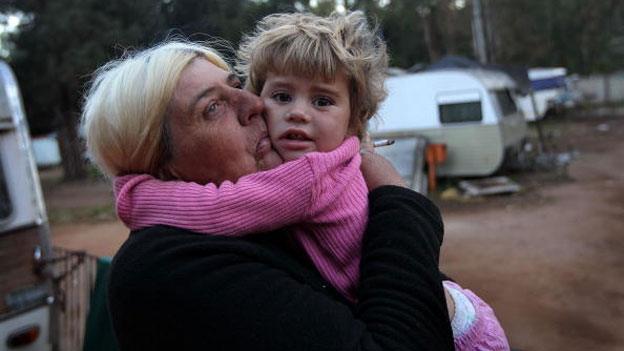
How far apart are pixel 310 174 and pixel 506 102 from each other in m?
14.4

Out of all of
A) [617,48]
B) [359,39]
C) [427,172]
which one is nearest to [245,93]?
[359,39]

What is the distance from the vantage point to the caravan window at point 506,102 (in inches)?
537

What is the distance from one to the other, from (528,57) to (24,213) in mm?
38699

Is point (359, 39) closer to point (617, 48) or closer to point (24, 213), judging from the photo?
point (24, 213)

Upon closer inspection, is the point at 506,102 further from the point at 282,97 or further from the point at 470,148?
the point at 282,97

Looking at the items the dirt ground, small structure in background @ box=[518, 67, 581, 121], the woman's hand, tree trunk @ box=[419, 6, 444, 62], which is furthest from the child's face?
tree trunk @ box=[419, 6, 444, 62]

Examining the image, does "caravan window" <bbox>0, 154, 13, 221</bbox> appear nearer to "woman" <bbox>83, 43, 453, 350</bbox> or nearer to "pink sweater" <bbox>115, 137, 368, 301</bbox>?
"woman" <bbox>83, 43, 453, 350</bbox>

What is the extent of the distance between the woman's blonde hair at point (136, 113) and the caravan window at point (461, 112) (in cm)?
1245

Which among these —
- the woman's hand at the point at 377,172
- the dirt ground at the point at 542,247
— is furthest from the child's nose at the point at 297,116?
the dirt ground at the point at 542,247

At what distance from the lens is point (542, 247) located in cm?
774

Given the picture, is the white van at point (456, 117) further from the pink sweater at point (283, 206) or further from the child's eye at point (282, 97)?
the pink sweater at point (283, 206)

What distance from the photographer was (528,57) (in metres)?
37.2

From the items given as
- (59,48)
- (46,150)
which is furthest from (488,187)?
(46,150)

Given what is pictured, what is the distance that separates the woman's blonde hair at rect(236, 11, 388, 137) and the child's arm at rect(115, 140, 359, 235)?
404mm
